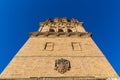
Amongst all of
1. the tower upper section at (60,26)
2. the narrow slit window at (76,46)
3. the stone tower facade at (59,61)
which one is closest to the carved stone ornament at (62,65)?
the stone tower facade at (59,61)

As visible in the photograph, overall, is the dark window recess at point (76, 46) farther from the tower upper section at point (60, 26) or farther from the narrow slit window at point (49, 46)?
the tower upper section at point (60, 26)

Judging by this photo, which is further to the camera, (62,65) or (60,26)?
(60,26)

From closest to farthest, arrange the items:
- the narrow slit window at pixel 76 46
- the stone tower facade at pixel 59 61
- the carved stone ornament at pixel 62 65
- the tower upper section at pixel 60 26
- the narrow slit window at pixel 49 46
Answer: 1. the stone tower facade at pixel 59 61
2. the carved stone ornament at pixel 62 65
3. the narrow slit window at pixel 76 46
4. the narrow slit window at pixel 49 46
5. the tower upper section at pixel 60 26

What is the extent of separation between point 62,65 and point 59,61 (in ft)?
1.97

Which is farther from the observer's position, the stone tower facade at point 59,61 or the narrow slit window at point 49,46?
the narrow slit window at point 49,46

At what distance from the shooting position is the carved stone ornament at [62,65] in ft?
44.5

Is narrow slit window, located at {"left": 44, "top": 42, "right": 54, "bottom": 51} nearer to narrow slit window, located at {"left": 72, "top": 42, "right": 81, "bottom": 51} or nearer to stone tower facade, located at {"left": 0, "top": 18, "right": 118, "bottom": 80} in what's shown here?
stone tower facade, located at {"left": 0, "top": 18, "right": 118, "bottom": 80}

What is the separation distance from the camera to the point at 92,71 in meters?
13.4

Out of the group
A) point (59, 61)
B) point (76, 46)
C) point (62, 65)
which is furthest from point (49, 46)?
point (62, 65)

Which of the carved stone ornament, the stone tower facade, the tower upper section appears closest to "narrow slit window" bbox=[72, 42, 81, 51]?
the stone tower facade

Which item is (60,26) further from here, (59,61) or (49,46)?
(59,61)

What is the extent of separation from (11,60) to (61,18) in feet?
53.1

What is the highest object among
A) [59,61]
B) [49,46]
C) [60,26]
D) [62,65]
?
[60,26]

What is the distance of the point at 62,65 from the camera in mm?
13984
